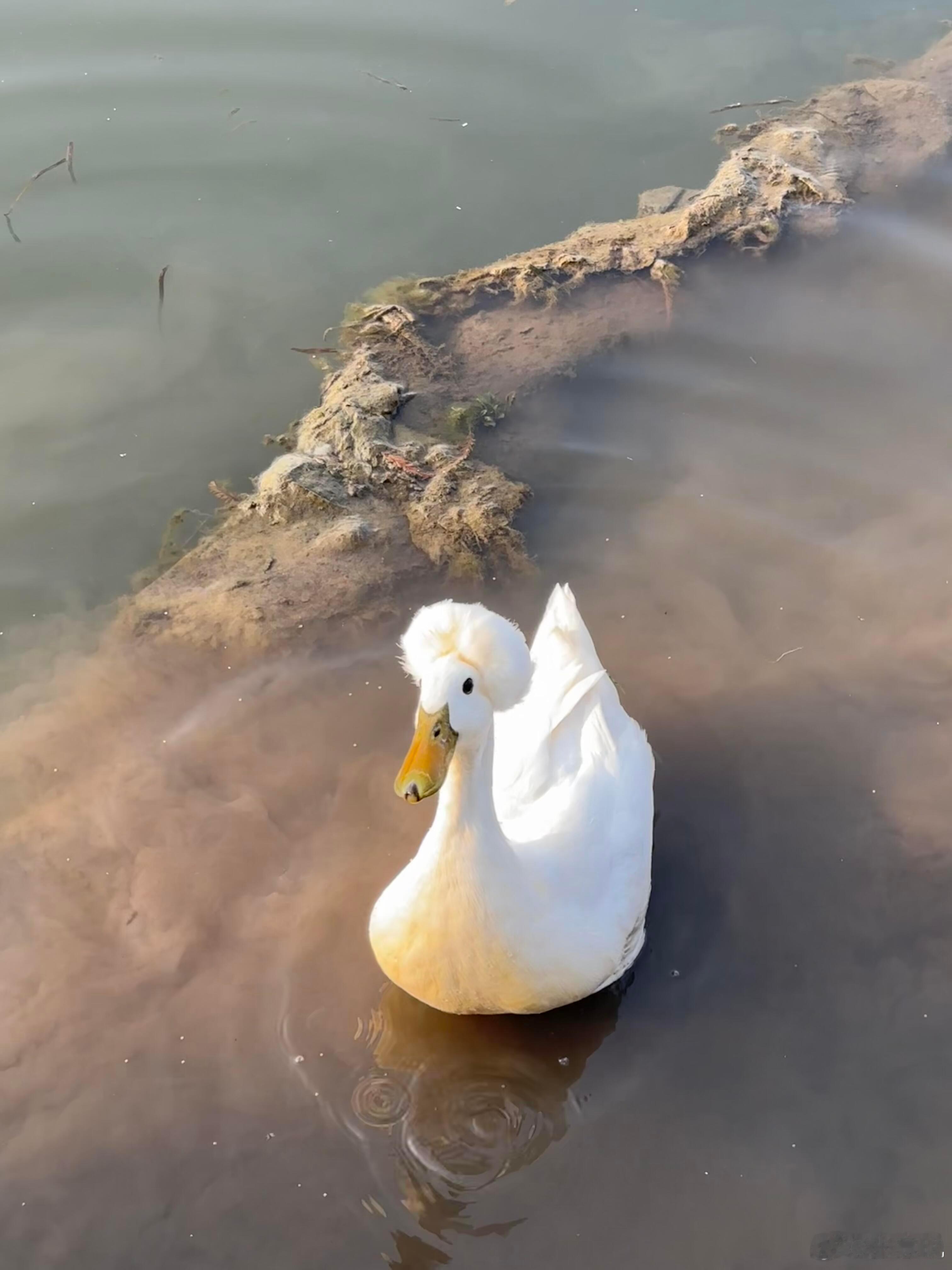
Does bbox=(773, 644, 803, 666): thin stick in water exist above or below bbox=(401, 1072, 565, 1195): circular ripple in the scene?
above

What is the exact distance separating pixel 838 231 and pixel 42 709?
5.22 m

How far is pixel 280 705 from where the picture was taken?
4527 millimetres

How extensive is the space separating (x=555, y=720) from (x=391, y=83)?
553 cm

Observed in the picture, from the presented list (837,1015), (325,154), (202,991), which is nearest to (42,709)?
(202,991)

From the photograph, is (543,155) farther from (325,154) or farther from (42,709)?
(42,709)

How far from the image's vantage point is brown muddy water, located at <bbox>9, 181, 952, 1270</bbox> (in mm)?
3234

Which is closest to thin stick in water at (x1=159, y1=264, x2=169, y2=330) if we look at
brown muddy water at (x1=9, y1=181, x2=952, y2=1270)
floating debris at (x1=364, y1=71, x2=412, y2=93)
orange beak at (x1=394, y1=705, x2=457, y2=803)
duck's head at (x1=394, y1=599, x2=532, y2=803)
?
brown muddy water at (x1=9, y1=181, x2=952, y2=1270)

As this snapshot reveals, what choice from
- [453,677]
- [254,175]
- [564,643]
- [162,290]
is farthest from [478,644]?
[254,175]

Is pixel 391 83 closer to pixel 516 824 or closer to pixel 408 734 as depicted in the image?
pixel 408 734

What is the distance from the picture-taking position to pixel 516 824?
375 centimetres

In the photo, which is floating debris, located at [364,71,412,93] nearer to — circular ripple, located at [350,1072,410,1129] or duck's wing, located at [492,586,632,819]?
duck's wing, located at [492,586,632,819]

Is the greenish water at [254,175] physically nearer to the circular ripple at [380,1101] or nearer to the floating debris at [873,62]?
the floating debris at [873,62]

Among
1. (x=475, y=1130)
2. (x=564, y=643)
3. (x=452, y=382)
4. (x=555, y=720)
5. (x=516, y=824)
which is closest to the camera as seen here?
(x=475, y=1130)

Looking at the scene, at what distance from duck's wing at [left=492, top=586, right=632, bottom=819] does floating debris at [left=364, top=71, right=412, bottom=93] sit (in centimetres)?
491
